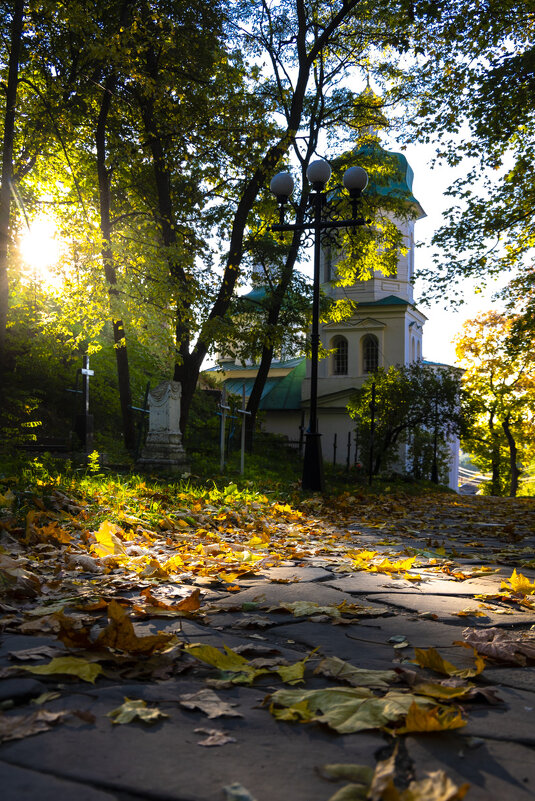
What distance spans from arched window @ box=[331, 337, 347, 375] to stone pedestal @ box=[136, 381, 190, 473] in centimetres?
2443

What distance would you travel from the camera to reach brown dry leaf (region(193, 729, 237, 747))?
1435 millimetres

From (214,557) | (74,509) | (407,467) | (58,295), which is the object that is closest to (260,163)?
(58,295)

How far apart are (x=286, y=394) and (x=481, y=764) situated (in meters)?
37.0

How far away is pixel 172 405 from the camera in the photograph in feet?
40.2

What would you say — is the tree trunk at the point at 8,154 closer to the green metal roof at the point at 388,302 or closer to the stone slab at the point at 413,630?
the stone slab at the point at 413,630

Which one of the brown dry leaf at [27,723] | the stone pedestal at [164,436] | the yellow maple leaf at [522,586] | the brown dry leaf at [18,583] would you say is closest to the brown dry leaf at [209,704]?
the brown dry leaf at [27,723]

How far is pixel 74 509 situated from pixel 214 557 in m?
1.88

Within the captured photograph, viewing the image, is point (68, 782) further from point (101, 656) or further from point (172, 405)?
point (172, 405)

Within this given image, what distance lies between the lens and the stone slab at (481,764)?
1.24m

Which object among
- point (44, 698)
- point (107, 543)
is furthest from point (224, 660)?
point (107, 543)

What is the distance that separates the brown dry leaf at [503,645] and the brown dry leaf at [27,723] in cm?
148

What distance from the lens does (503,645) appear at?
7.27ft

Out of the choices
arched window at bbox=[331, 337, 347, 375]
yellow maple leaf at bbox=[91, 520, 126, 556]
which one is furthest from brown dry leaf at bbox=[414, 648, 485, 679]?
arched window at bbox=[331, 337, 347, 375]

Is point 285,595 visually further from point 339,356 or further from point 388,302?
point 339,356
